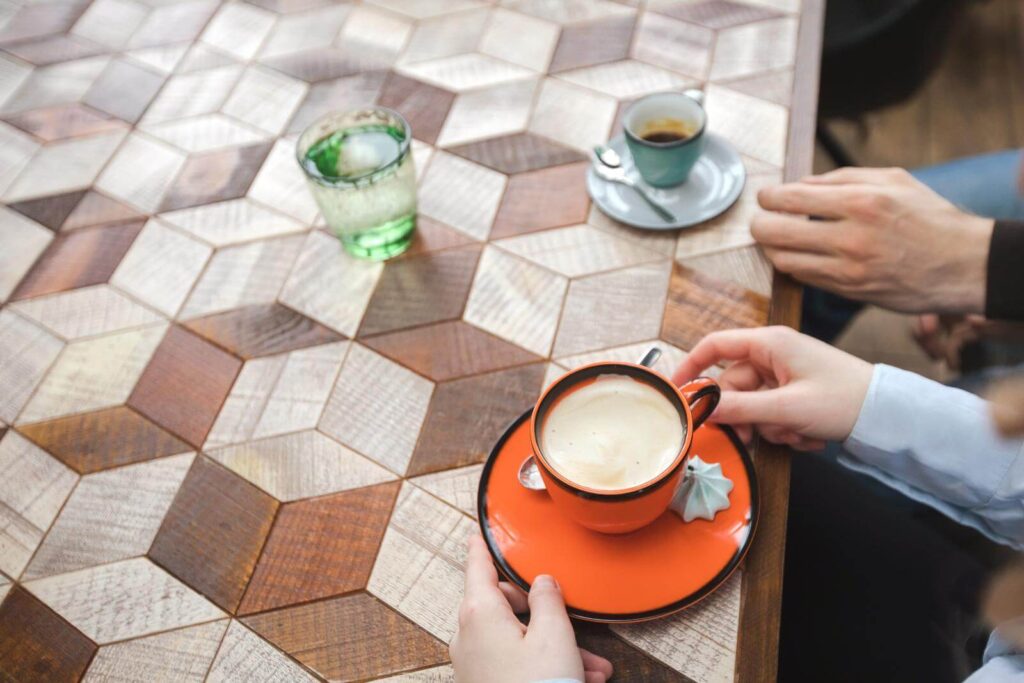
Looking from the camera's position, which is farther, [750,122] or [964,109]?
[964,109]

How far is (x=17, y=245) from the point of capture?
0.88 meters

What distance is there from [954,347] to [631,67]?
1.64ft

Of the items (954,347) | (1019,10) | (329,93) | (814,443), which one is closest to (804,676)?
(814,443)

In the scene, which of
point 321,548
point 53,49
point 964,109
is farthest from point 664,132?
point 964,109

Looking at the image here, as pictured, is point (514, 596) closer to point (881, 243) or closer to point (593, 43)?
point (881, 243)

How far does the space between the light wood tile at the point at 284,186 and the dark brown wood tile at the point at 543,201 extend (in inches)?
8.4

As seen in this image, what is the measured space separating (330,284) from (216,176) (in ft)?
0.79

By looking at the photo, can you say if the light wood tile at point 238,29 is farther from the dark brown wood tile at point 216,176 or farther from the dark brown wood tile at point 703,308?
the dark brown wood tile at point 703,308

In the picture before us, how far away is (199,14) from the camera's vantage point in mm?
1127

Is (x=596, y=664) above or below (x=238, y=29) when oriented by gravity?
below

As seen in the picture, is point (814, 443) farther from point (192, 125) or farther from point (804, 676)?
point (192, 125)

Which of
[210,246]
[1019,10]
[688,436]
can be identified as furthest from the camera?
[1019,10]

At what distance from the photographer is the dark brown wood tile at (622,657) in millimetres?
521

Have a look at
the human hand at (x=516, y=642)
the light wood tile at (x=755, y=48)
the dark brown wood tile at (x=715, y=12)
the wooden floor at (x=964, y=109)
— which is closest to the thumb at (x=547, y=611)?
the human hand at (x=516, y=642)
